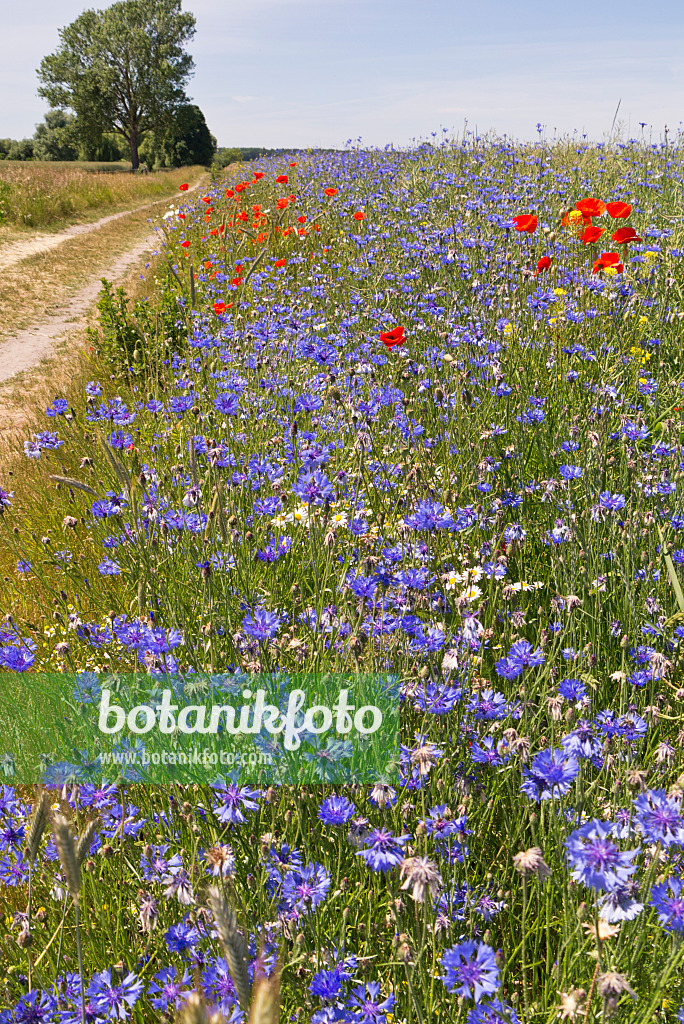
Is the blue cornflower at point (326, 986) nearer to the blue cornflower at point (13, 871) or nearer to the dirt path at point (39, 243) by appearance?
the blue cornflower at point (13, 871)

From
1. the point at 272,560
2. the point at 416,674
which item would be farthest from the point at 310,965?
the point at 272,560

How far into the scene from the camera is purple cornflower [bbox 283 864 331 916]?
1.36m

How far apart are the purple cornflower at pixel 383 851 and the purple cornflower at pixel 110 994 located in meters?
0.50

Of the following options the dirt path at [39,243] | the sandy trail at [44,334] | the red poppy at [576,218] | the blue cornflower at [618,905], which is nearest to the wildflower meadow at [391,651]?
the blue cornflower at [618,905]

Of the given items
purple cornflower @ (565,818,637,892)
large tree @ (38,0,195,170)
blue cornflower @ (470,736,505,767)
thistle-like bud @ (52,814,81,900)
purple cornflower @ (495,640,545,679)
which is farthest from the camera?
large tree @ (38,0,195,170)

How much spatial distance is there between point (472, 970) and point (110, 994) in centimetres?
68

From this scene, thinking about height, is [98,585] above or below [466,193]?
below

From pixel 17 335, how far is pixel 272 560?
7.79m

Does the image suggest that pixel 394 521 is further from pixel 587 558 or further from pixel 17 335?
pixel 17 335

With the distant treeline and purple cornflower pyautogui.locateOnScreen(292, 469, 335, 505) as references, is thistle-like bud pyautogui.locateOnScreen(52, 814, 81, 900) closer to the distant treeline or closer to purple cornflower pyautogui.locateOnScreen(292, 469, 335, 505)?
purple cornflower pyautogui.locateOnScreen(292, 469, 335, 505)

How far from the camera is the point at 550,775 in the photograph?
4.28 ft

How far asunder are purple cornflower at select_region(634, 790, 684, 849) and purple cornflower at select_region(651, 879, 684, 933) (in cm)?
6

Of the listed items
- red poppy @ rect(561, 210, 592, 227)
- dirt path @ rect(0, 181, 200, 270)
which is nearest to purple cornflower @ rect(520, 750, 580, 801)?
red poppy @ rect(561, 210, 592, 227)

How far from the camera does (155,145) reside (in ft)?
148
